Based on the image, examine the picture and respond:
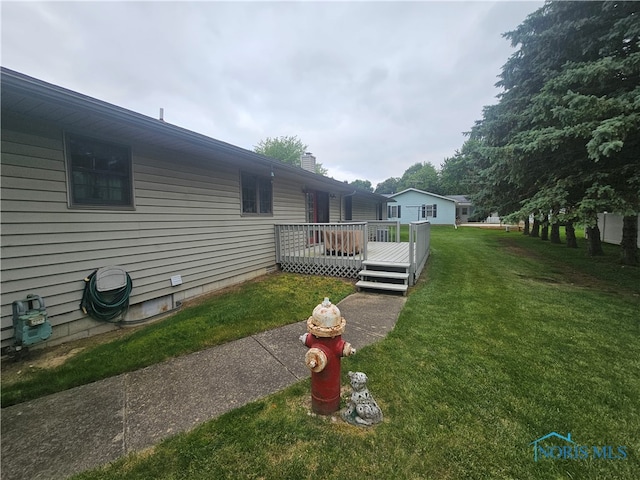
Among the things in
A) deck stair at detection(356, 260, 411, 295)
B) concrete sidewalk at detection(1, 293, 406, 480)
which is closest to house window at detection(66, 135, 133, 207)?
concrete sidewalk at detection(1, 293, 406, 480)

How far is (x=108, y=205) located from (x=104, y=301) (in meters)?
1.46

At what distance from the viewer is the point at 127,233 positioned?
169 inches

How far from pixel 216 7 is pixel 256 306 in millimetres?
8895

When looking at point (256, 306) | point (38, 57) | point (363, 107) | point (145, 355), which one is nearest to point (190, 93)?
point (38, 57)

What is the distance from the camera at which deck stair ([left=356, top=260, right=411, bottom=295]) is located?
5.65m

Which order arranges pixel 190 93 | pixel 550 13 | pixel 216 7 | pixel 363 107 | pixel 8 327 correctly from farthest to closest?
pixel 363 107 < pixel 190 93 < pixel 216 7 < pixel 550 13 < pixel 8 327

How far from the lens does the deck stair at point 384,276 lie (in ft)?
18.5

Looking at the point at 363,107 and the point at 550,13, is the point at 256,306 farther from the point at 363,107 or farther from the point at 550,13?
the point at 363,107

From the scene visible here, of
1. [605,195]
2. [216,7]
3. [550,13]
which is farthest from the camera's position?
[216,7]

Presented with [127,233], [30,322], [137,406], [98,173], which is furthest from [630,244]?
[30,322]

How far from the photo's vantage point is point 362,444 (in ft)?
6.05

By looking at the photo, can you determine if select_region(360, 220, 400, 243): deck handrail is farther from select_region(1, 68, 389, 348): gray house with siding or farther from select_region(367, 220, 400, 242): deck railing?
select_region(1, 68, 389, 348): gray house with siding

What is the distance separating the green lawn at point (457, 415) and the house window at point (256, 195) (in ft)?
15.8

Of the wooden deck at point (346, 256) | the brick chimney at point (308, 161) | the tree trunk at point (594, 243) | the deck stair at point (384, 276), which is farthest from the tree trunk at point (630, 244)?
the brick chimney at point (308, 161)
